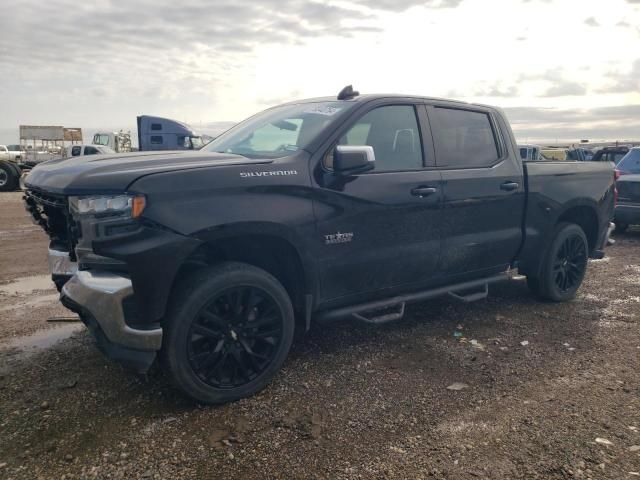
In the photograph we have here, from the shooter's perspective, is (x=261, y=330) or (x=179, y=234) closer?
(x=179, y=234)

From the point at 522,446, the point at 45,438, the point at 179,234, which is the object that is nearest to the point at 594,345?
the point at 522,446

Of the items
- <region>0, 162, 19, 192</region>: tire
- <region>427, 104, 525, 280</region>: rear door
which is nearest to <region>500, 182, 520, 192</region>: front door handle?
<region>427, 104, 525, 280</region>: rear door

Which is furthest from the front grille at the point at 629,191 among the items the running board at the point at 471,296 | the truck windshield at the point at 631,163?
the running board at the point at 471,296

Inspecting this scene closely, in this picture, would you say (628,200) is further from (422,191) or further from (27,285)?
(27,285)

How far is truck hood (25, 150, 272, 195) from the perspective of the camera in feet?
9.03

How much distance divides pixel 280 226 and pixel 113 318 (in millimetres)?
1083

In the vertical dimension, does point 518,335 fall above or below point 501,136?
below

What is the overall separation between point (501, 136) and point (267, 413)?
10.8 ft

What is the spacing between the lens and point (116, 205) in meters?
2.73

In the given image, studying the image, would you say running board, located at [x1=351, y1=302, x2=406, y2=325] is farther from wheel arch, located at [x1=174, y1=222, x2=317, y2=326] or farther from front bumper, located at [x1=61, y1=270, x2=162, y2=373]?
front bumper, located at [x1=61, y1=270, x2=162, y2=373]

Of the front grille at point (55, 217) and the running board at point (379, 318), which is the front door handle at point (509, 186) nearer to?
the running board at point (379, 318)

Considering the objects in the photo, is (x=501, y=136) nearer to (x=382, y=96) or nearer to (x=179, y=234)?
(x=382, y=96)

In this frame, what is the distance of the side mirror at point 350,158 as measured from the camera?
3.29 metres

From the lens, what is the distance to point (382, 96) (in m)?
3.94
